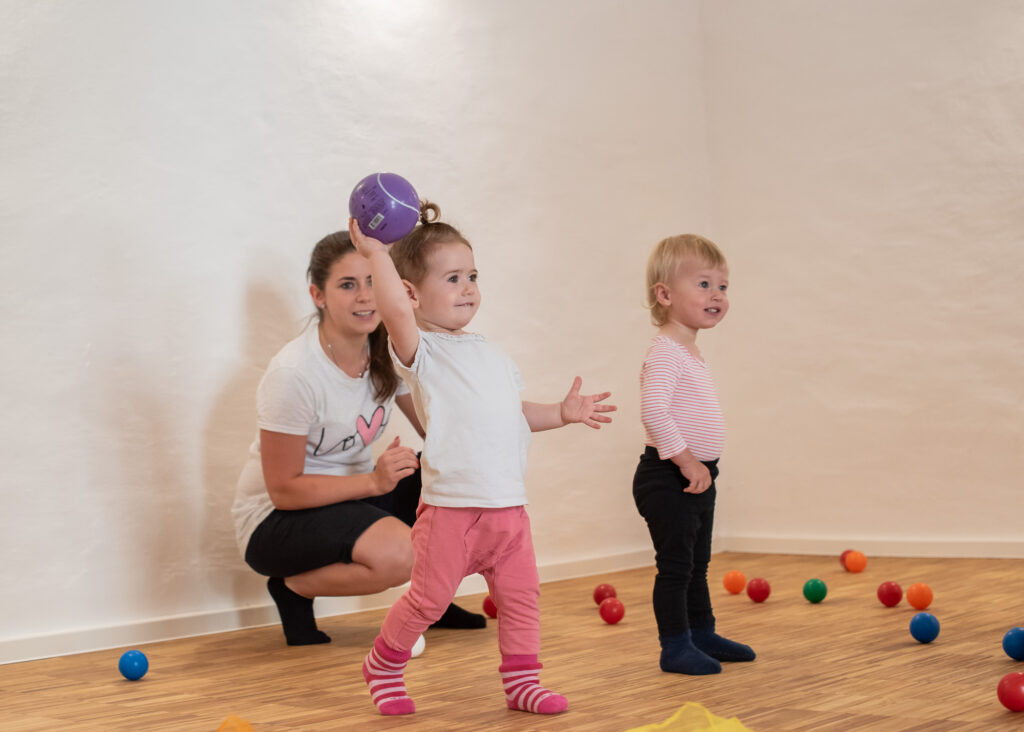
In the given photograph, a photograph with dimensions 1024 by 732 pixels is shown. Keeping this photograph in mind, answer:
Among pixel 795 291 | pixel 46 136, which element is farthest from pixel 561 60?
pixel 46 136

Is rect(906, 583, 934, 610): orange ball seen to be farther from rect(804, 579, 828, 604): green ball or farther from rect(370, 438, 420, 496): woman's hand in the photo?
rect(370, 438, 420, 496): woman's hand

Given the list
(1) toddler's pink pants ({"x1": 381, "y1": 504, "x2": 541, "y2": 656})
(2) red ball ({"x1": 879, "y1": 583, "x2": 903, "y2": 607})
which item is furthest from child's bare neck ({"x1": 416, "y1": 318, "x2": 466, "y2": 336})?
(2) red ball ({"x1": 879, "y1": 583, "x2": 903, "y2": 607})

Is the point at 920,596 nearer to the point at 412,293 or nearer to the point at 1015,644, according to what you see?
the point at 1015,644

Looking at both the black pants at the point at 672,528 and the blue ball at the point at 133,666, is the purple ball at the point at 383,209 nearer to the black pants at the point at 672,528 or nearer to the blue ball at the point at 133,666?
the black pants at the point at 672,528

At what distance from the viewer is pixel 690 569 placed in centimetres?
249

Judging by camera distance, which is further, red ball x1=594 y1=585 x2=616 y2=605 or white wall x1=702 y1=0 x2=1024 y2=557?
white wall x1=702 y1=0 x2=1024 y2=557

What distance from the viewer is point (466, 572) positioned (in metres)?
2.22

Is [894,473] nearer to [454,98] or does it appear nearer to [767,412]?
[767,412]

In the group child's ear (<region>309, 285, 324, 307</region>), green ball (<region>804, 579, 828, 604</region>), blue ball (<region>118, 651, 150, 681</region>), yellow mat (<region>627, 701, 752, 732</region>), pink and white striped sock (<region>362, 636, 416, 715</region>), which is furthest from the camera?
green ball (<region>804, 579, 828, 604</region>)

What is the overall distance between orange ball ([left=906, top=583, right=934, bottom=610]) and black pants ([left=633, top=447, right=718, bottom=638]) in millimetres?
897

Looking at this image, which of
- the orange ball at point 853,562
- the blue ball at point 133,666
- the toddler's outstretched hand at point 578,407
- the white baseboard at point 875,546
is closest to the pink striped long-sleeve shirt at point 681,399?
the toddler's outstretched hand at point 578,407

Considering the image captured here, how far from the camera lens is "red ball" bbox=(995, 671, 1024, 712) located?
6.07 feet

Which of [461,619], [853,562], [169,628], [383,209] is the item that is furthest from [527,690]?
[853,562]

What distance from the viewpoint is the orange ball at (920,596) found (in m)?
3.09
